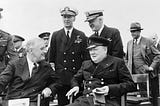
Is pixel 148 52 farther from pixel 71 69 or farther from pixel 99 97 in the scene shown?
pixel 99 97

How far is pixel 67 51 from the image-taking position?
204 inches

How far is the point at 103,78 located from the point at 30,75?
42.6 inches

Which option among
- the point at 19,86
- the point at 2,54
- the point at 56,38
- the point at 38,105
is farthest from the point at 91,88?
the point at 2,54

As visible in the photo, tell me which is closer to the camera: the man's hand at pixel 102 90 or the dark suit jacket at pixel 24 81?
the man's hand at pixel 102 90

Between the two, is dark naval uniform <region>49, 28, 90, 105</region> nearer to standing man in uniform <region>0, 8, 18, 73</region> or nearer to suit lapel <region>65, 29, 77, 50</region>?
suit lapel <region>65, 29, 77, 50</region>

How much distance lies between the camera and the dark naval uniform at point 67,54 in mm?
5137

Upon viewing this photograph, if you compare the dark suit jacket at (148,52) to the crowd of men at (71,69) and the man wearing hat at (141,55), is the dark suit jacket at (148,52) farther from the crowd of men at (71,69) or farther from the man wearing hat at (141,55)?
the crowd of men at (71,69)

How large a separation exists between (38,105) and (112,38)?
5.72 ft

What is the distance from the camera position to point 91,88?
417 centimetres

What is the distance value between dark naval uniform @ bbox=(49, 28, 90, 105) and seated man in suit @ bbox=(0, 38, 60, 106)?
678mm

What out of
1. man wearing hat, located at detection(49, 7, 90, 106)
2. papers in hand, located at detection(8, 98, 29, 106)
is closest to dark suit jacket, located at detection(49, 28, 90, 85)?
Result: man wearing hat, located at detection(49, 7, 90, 106)

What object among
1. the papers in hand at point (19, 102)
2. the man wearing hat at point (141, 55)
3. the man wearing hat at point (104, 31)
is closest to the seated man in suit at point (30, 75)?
the papers in hand at point (19, 102)

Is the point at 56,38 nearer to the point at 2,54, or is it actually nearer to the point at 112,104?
the point at 2,54

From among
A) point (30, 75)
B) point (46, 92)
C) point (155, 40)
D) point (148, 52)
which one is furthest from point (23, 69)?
point (155, 40)
